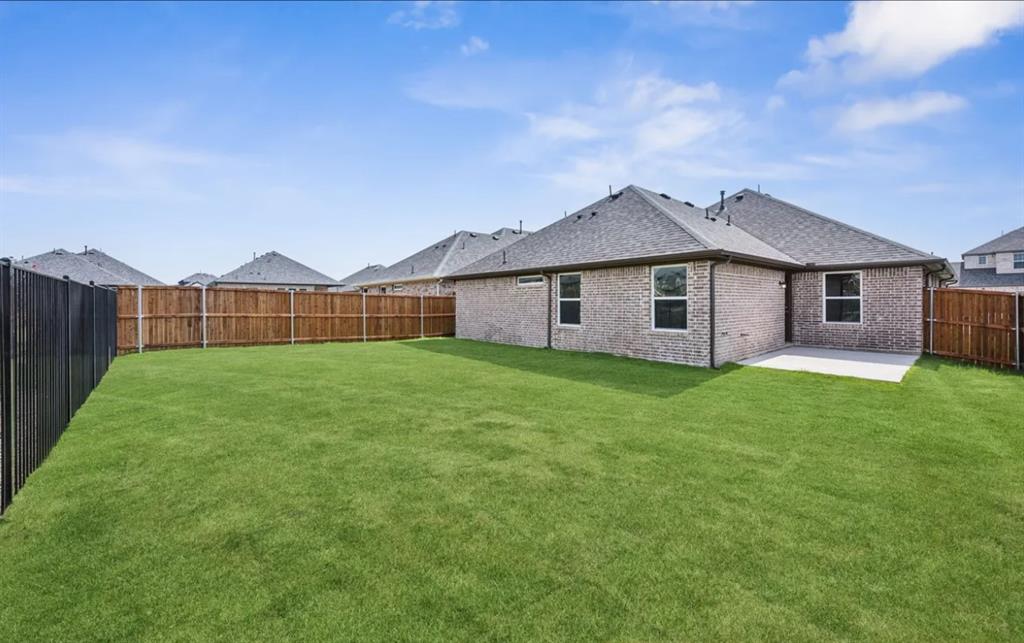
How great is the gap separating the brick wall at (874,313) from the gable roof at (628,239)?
1572 mm

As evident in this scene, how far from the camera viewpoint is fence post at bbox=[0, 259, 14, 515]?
330 centimetres

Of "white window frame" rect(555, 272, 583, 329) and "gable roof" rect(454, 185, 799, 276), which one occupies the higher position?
"gable roof" rect(454, 185, 799, 276)

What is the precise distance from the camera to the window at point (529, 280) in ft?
47.2

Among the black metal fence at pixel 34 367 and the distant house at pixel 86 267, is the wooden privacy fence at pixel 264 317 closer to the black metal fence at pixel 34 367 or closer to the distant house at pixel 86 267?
the black metal fence at pixel 34 367

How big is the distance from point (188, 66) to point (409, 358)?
806 centimetres

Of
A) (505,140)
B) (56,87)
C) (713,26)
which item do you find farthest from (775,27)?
(56,87)

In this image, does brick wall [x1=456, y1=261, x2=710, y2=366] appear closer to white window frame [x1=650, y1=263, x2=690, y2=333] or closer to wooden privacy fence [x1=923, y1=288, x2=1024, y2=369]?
white window frame [x1=650, y1=263, x2=690, y2=333]

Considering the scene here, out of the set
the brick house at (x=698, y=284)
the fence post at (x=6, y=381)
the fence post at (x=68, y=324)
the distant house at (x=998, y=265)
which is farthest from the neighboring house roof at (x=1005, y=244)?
the fence post at (x=68, y=324)

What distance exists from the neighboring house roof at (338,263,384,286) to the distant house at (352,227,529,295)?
6.60ft

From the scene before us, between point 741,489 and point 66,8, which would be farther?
point 66,8

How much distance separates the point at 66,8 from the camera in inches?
344

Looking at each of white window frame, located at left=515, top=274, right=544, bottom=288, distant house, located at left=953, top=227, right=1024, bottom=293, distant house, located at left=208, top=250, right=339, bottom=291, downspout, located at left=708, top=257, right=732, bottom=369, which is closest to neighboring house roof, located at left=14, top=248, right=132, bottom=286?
distant house, located at left=208, top=250, right=339, bottom=291

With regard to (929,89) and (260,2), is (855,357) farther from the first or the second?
(260,2)

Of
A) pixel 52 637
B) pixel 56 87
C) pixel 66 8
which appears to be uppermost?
pixel 66 8
